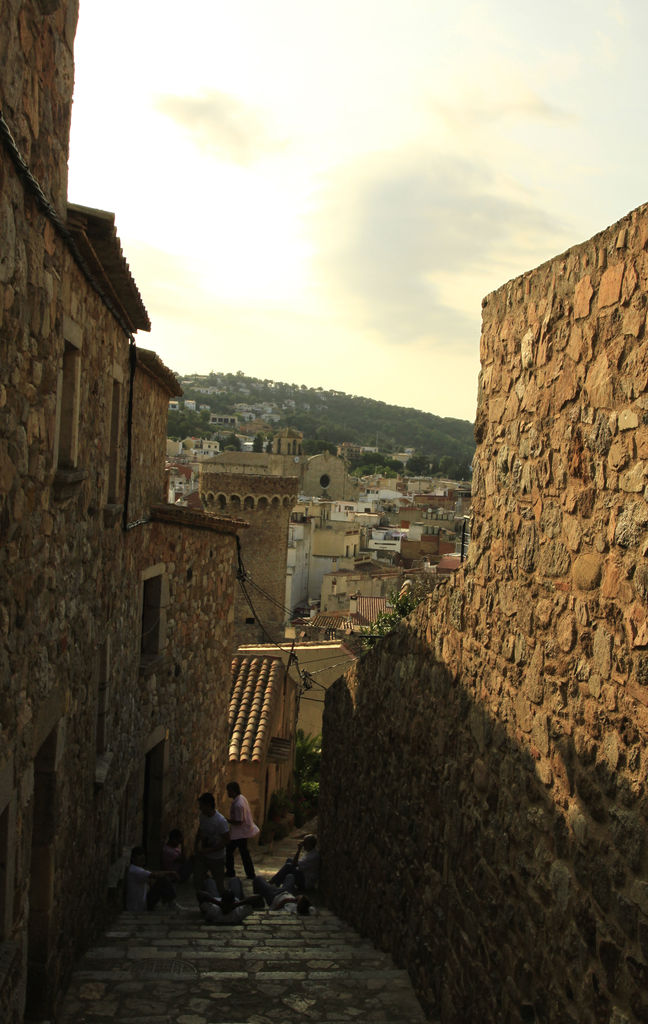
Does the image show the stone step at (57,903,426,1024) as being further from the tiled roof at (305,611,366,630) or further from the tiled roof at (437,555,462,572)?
the tiled roof at (437,555,462,572)

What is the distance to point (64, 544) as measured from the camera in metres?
5.70

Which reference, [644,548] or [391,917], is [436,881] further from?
[644,548]

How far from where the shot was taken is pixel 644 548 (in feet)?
10.7

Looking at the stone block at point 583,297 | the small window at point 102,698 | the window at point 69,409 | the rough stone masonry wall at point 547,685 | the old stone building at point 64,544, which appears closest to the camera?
the rough stone masonry wall at point 547,685

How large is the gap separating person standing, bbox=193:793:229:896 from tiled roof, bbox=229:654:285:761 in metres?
5.33

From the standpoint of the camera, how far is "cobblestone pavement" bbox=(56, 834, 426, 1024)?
5.85 meters

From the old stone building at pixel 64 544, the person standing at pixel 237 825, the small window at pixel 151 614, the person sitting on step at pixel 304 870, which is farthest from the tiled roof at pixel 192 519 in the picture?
the person sitting on step at pixel 304 870

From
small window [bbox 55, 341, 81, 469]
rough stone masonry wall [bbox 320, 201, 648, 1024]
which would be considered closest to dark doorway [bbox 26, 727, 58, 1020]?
small window [bbox 55, 341, 81, 469]

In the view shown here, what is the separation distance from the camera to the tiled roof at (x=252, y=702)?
1553cm

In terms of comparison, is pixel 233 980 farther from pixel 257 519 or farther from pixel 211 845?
pixel 257 519

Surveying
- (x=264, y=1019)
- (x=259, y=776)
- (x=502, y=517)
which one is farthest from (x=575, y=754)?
(x=259, y=776)

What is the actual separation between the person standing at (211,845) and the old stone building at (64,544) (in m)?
0.85

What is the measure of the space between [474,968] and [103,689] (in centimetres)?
420

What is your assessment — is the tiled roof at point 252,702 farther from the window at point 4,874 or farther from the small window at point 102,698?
the window at point 4,874
